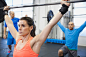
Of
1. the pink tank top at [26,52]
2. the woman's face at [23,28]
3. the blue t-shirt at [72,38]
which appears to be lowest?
the blue t-shirt at [72,38]

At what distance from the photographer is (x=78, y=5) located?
533 cm

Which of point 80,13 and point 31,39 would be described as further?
point 80,13

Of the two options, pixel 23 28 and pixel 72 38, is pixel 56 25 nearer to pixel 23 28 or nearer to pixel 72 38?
pixel 72 38

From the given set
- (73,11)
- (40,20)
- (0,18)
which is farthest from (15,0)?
(0,18)

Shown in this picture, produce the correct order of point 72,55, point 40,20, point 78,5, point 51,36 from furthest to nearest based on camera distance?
point 40,20, point 51,36, point 78,5, point 72,55

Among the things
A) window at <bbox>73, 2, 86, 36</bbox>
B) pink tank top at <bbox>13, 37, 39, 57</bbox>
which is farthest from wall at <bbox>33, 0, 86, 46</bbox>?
pink tank top at <bbox>13, 37, 39, 57</bbox>

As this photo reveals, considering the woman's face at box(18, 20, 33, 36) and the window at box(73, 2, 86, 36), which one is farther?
the window at box(73, 2, 86, 36)

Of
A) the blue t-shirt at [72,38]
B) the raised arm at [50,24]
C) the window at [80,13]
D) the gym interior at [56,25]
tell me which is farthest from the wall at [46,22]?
the raised arm at [50,24]

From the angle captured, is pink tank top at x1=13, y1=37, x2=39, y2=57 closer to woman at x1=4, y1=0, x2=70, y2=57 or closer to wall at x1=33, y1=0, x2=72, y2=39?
woman at x1=4, y1=0, x2=70, y2=57

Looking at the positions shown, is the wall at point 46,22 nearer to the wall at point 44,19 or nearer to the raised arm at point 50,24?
the wall at point 44,19

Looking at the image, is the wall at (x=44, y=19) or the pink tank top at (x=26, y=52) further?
the wall at (x=44, y=19)

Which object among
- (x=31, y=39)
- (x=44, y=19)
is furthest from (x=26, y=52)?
(x=44, y=19)

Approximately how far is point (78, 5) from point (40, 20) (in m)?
2.91

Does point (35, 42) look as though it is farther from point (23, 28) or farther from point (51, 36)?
point (51, 36)
